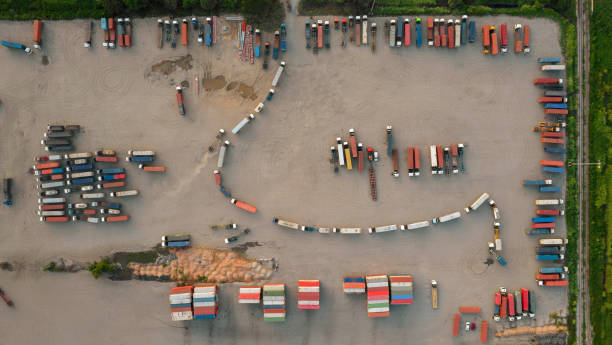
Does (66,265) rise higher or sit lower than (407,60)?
lower

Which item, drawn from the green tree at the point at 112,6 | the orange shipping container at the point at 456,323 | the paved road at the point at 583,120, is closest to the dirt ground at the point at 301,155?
the orange shipping container at the point at 456,323

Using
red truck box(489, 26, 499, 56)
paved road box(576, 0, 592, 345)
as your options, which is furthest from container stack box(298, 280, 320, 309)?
red truck box(489, 26, 499, 56)

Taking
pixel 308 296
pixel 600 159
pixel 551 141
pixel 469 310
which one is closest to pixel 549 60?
pixel 551 141

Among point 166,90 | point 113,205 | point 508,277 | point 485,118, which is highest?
point 166,90

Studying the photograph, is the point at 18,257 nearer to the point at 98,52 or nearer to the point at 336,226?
the point at 98,52

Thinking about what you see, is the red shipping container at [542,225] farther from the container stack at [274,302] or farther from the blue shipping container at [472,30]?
the container stack at [274,302]

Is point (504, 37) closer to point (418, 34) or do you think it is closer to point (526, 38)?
point (526, 38)

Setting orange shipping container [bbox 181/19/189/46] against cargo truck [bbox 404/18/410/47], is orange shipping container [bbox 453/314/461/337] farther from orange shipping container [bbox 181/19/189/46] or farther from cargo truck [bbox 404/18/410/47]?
orange shipping container [bbox 181/19/189/46]

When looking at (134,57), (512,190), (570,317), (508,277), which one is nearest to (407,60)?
(512,190)
